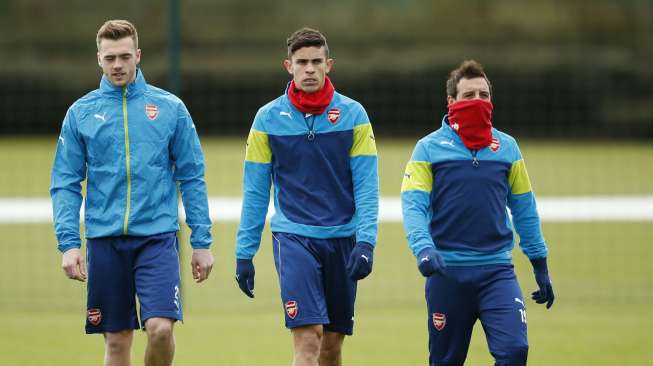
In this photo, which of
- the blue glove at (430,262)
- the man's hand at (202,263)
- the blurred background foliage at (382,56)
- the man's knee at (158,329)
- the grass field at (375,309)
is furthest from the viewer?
the blurred background foliage at (382,56)

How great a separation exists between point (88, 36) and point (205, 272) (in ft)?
91.9

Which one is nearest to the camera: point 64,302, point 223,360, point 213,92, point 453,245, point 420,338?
point 453,245

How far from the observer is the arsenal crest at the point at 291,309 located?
19.5 feet

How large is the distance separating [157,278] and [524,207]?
73.4 inches

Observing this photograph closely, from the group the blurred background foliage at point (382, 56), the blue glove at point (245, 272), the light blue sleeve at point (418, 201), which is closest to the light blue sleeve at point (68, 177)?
the blue glove at point (245, 272)

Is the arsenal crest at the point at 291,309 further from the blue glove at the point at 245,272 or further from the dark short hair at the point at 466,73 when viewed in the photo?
the dark short hair at the point at 466,73

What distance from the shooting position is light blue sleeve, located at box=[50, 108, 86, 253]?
5930 millimetres

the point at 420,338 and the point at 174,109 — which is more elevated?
the point at 174,109

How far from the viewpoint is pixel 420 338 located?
9.05m

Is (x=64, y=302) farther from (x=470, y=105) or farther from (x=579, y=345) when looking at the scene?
(x=470, y=105)

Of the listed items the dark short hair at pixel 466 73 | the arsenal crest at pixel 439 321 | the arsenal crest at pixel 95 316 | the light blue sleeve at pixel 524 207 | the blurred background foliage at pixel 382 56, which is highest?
the dark short hair at pixel 466 73

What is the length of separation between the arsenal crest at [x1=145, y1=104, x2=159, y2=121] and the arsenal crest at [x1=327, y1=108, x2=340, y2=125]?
876 mm

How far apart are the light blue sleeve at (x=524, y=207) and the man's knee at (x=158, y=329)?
1.82 metres

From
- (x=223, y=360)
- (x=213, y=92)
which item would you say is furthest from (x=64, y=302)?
(x=213, y=92)
